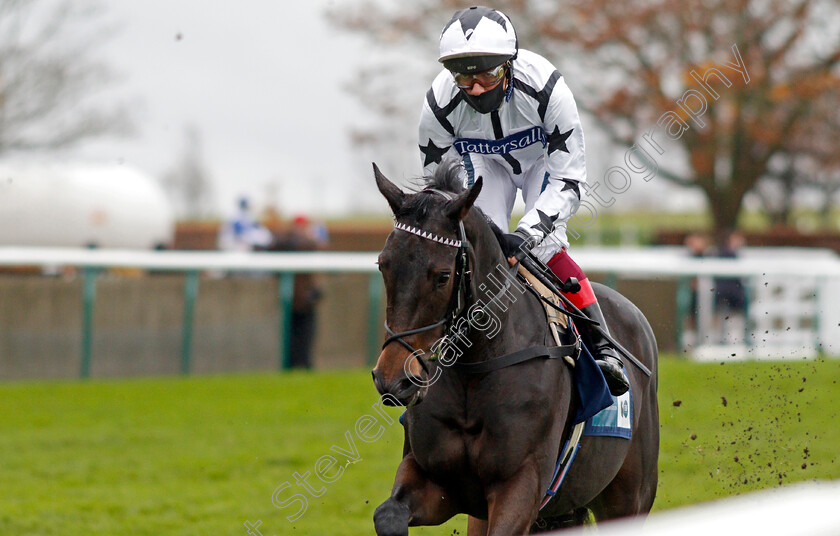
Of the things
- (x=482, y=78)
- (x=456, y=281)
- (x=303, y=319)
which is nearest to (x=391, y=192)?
(x=456, y=281)

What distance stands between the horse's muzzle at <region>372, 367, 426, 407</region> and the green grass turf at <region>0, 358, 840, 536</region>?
91.8 inches

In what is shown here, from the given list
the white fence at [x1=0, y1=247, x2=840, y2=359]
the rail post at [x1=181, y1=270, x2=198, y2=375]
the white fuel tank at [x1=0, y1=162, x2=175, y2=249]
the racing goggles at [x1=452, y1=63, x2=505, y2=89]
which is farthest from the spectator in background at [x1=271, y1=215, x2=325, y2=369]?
the white fuel tank at [x1=0, y1=162, x2=175, y2=249]

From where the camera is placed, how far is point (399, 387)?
314 centimetres

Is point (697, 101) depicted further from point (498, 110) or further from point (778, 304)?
point (498, 110)

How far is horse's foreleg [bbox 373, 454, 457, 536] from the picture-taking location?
352 cm

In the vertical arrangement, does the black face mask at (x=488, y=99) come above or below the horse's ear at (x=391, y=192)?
above

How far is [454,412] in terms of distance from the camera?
3.69 metres

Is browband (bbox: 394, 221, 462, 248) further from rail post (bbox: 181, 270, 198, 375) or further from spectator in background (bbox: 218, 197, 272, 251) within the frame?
spectator in background (bbox: 218, 197, 272, 251)

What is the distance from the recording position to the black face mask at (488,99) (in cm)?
398

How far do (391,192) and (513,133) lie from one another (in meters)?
0.85

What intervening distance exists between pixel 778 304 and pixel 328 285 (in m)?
5.59

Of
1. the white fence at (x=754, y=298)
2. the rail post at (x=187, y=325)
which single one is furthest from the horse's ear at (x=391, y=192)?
the white fence at (x=754, y=298)

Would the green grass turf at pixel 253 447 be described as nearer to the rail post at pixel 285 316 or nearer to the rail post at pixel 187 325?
the rail post at pixel 187 325

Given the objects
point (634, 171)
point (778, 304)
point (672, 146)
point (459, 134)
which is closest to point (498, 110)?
point (459, 134)
